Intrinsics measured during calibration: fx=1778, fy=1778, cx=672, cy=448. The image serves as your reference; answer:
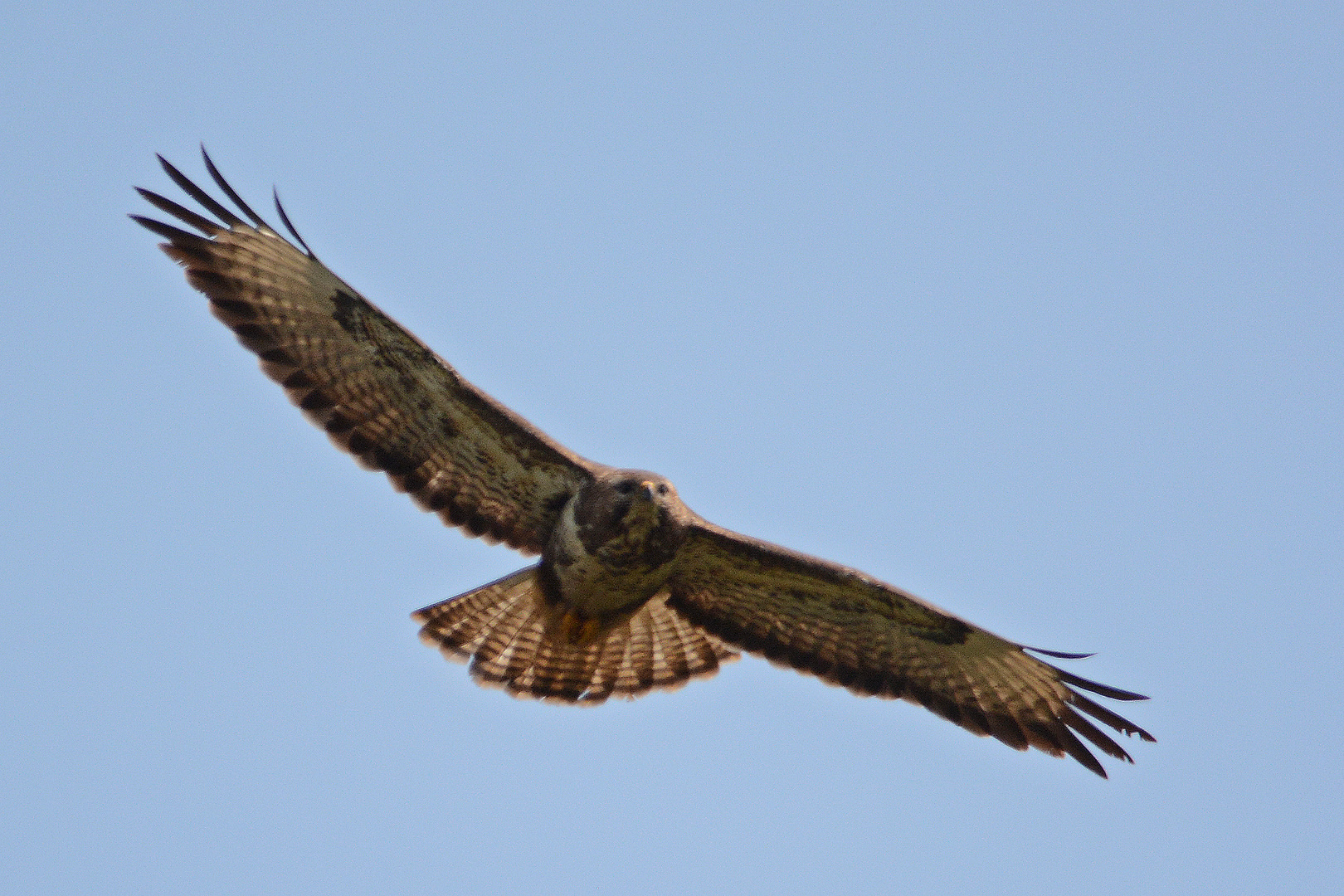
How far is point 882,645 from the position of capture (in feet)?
34.0

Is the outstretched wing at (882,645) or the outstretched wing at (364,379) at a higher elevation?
the outstretched wing at (882,645)

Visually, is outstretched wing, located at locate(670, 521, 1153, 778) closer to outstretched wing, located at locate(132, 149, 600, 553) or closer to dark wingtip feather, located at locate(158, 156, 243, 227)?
outstretched wing, located at locate(132, 149, 600, 553)

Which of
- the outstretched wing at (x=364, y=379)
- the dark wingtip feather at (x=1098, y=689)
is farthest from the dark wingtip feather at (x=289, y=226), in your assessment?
the dark wingtip feather at (x=1098, y=689)

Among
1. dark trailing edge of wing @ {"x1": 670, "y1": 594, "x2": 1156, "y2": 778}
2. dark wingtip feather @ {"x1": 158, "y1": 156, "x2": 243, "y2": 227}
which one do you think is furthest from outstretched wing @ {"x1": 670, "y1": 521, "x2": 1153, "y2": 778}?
dark wingtip feather @ {"x1": 158, "y1": 156, "x2": 243, "y2": 227}

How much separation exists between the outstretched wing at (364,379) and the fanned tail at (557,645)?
0.53 m

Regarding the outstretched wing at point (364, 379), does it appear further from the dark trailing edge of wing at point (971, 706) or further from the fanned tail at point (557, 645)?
the dark trailing edge of wing at point (971, 706)

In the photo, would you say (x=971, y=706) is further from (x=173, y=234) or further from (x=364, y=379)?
(x=173, y=234)

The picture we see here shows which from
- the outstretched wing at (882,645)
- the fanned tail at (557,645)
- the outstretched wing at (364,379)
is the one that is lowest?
the fanned tail at (557,645)

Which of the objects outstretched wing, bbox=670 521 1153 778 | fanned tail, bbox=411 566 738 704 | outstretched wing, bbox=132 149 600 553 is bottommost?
fanned tail, bbox=411 566 738 704

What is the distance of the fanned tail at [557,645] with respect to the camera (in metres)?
10.2

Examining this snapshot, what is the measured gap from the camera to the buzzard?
373 inches

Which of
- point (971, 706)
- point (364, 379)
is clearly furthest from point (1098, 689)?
point (364, 379)

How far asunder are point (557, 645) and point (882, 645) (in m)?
1.90

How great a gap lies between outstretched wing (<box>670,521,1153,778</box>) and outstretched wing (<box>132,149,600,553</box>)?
1090mm
